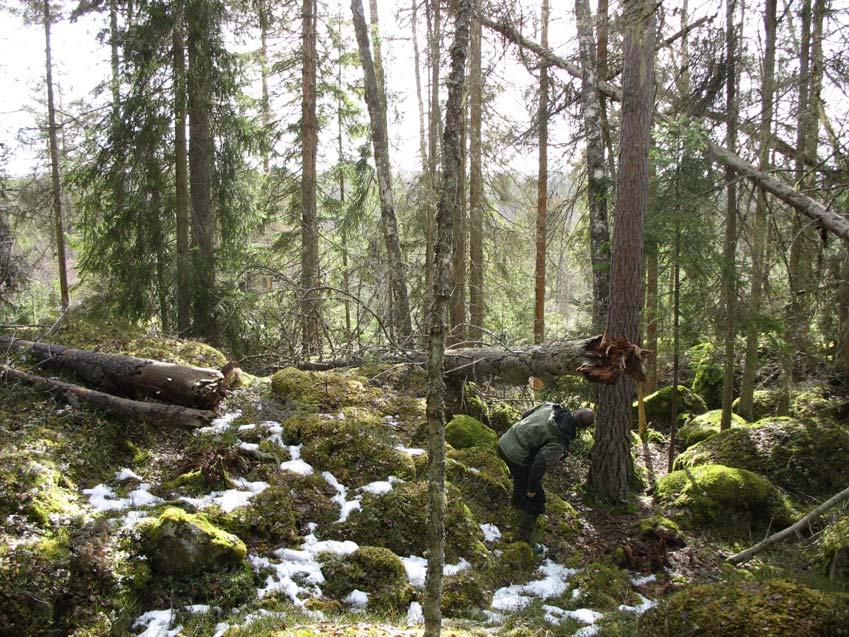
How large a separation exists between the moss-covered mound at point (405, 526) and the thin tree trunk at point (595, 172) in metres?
4.61

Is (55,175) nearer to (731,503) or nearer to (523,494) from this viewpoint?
(523,494)

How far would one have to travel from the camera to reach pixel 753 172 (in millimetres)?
7277

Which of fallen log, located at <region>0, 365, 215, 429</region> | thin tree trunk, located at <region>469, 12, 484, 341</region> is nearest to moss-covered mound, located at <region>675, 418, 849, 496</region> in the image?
thin tree trunk, located at <region>469, 12, 484, 341</region>

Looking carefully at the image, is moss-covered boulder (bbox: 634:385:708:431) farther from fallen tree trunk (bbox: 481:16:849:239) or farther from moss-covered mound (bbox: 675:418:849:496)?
fallen tree trunk (bbox: 481:16:849:239)

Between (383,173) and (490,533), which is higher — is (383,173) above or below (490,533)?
above

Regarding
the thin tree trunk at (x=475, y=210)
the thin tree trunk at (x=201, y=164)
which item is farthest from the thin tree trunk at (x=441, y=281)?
the thin tree trunk at (x=475, y=210)

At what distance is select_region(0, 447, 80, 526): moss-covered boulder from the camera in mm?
4152

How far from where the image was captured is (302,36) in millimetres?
12906

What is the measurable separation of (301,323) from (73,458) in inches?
179

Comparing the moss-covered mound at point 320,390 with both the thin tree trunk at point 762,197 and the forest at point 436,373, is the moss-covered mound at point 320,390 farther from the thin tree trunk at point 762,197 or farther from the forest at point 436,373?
the thin tree trunk at point 762,197

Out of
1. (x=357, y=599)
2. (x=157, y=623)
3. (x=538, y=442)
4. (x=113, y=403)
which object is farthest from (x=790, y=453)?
(x=113, y=403)

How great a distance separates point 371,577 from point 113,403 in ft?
11.8

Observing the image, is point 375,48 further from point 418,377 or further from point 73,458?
point 73,458

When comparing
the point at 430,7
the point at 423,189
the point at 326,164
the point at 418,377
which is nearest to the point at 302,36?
the point at 326,164
